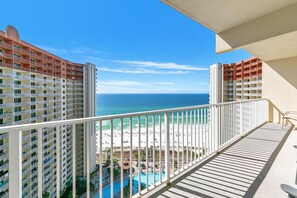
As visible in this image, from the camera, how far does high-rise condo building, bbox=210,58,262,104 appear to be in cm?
2059

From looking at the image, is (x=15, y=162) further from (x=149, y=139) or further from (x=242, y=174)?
(x=242, y=174)

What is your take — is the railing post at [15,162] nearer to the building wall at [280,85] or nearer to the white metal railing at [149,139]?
the white metal railing at [149,139]

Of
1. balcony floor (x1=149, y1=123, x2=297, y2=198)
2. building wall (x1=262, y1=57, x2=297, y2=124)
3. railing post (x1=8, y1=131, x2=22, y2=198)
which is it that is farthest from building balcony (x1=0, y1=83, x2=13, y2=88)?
building wall (x1=262, y1=57, x2=297, y2=124)

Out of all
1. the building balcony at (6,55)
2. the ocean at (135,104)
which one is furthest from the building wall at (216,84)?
the building balcony at (6,55)

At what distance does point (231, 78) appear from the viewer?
80.3 ft

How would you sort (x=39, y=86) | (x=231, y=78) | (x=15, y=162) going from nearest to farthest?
1. (x=15, y=162)
2. (x=39, y=86)
3. (x=231, y=78)

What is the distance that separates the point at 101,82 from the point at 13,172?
4955cm

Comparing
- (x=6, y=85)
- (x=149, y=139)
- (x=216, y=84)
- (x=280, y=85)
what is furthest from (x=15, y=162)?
(x=216, y=84)

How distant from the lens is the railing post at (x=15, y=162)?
110cm

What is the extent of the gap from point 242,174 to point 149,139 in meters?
1.38

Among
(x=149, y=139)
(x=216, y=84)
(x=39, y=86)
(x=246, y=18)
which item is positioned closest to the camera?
(x=149, y=139)

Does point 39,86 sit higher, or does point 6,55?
point 6,55

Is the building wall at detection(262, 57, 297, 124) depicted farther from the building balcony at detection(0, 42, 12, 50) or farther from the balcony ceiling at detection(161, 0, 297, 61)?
→ the building balcony at detection(0, 42, 12, 50)

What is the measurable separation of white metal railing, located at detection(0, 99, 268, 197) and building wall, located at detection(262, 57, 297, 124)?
4.51 ft
